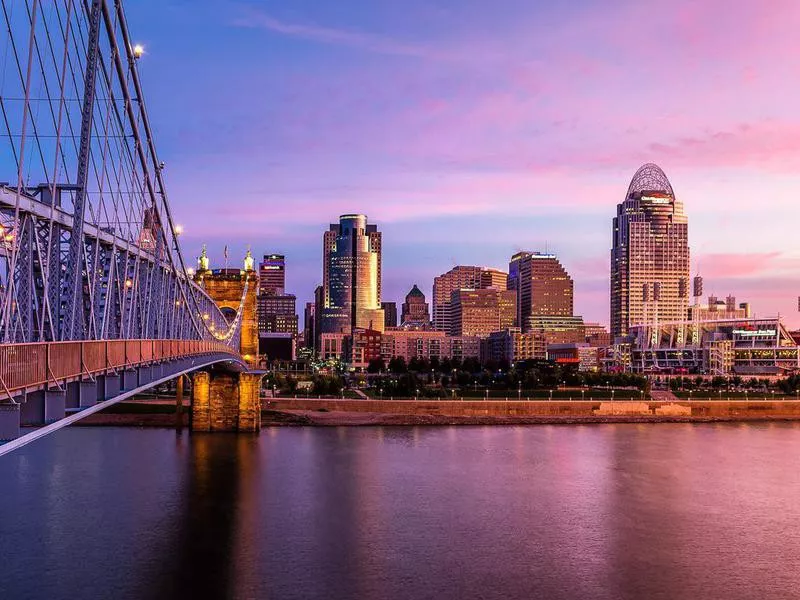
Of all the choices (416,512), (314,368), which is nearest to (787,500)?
(416,512)

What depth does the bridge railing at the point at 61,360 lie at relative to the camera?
50.2 ft

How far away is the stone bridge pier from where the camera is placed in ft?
223

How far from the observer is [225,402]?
225ft

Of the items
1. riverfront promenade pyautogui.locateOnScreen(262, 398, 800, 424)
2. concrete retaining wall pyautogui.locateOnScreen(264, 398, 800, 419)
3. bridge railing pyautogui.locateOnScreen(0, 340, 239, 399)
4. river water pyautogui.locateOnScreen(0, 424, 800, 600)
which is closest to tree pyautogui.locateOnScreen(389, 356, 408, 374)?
riverfront promenade pyautogui.locateOnScreen(262, 398, 800, 424)

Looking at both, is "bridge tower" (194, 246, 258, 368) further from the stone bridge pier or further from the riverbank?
the stone bridge pier

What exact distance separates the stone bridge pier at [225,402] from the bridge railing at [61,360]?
4155cm

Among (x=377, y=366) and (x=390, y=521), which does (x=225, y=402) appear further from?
(x=377, y=366)

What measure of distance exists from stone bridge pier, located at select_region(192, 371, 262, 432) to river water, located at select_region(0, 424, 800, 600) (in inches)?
195

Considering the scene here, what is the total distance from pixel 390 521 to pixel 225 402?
110 ft

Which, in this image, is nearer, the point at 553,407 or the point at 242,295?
the point at 242,295

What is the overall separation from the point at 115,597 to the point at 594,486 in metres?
27.7

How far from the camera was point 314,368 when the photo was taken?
180 meters

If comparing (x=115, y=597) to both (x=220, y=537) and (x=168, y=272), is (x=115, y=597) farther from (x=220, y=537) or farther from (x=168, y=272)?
(x=168, y=272)

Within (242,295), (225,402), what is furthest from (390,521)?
(242,295)
